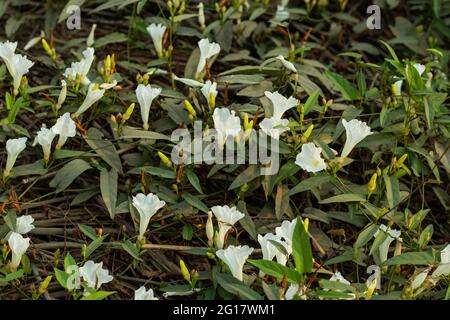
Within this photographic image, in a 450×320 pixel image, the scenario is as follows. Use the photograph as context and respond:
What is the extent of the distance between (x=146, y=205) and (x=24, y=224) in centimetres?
33

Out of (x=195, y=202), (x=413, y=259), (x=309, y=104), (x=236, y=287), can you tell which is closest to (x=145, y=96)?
(x=195, y=202)

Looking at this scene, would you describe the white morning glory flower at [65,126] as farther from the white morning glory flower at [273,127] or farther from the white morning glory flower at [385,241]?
the white morning glory flower at [385,241]

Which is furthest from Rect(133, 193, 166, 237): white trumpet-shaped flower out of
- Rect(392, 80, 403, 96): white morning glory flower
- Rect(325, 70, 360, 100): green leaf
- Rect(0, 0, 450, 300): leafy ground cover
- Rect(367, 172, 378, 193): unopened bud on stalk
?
Rect(392, 80, 403, 96): white morning glory flower

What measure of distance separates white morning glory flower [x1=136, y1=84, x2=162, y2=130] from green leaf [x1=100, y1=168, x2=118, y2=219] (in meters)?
0.20

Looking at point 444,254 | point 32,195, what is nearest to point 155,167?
point 32,195

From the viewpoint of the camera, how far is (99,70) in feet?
8.66

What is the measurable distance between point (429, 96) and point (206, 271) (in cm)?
85

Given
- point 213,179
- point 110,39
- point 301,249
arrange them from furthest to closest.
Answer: point 110,39
point 213,179
point 301,249

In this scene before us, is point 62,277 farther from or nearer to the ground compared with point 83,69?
nearer to the ground

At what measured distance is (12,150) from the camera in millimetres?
2244

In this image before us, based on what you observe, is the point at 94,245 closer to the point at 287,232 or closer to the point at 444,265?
the point at 287,232

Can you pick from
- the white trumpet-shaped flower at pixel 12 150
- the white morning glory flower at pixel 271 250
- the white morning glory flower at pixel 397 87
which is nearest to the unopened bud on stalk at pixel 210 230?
the white morning glory flower at pixel 271 250

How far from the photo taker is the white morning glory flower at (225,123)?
7.32 feet

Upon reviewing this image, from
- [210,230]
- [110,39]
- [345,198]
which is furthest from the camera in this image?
[110,39]
